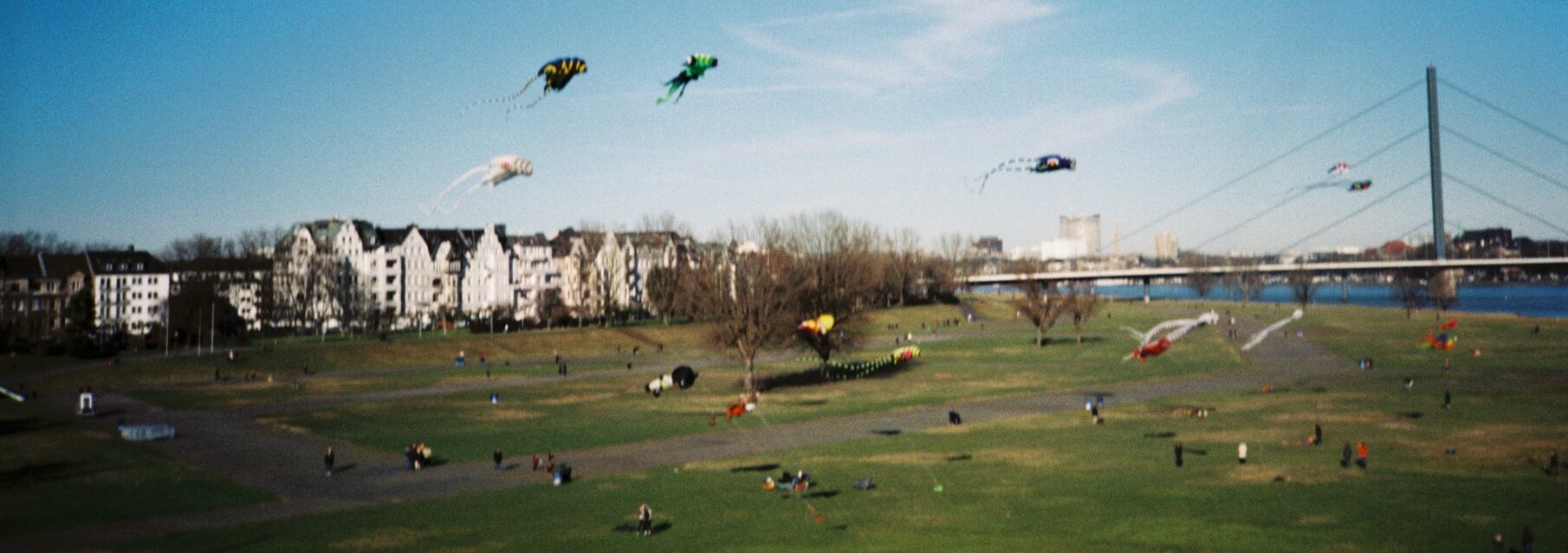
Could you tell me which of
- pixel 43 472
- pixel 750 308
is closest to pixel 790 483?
pixel 43 472

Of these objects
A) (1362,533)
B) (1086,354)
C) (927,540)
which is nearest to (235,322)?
(1086,354)

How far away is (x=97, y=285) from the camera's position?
6299 inches

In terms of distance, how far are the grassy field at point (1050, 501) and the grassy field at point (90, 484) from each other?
6.46m

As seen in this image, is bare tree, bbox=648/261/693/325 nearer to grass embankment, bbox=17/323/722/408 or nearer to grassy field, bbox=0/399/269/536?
grass embankment, bbox=17/323/722/408

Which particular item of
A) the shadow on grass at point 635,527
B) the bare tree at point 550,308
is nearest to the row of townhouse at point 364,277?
the bare tree at point 550,308

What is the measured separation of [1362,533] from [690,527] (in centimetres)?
2047

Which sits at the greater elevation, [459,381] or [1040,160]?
[1040,160]

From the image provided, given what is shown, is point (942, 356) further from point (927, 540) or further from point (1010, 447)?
point (927, 540)

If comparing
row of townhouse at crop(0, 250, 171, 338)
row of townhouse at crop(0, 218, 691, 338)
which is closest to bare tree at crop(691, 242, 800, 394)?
row of townhouse at crop(0, 218, 691, 338)

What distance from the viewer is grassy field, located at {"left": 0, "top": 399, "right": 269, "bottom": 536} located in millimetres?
40594

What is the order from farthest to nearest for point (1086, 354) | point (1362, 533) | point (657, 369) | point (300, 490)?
point (1086, 354) < point (657, 369) < point (300, 490) < point (1362, 533)

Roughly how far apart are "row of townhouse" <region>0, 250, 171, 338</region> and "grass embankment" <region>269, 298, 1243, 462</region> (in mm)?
91662

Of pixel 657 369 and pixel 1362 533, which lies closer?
pixel 1362 533

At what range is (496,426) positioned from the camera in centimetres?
6366
